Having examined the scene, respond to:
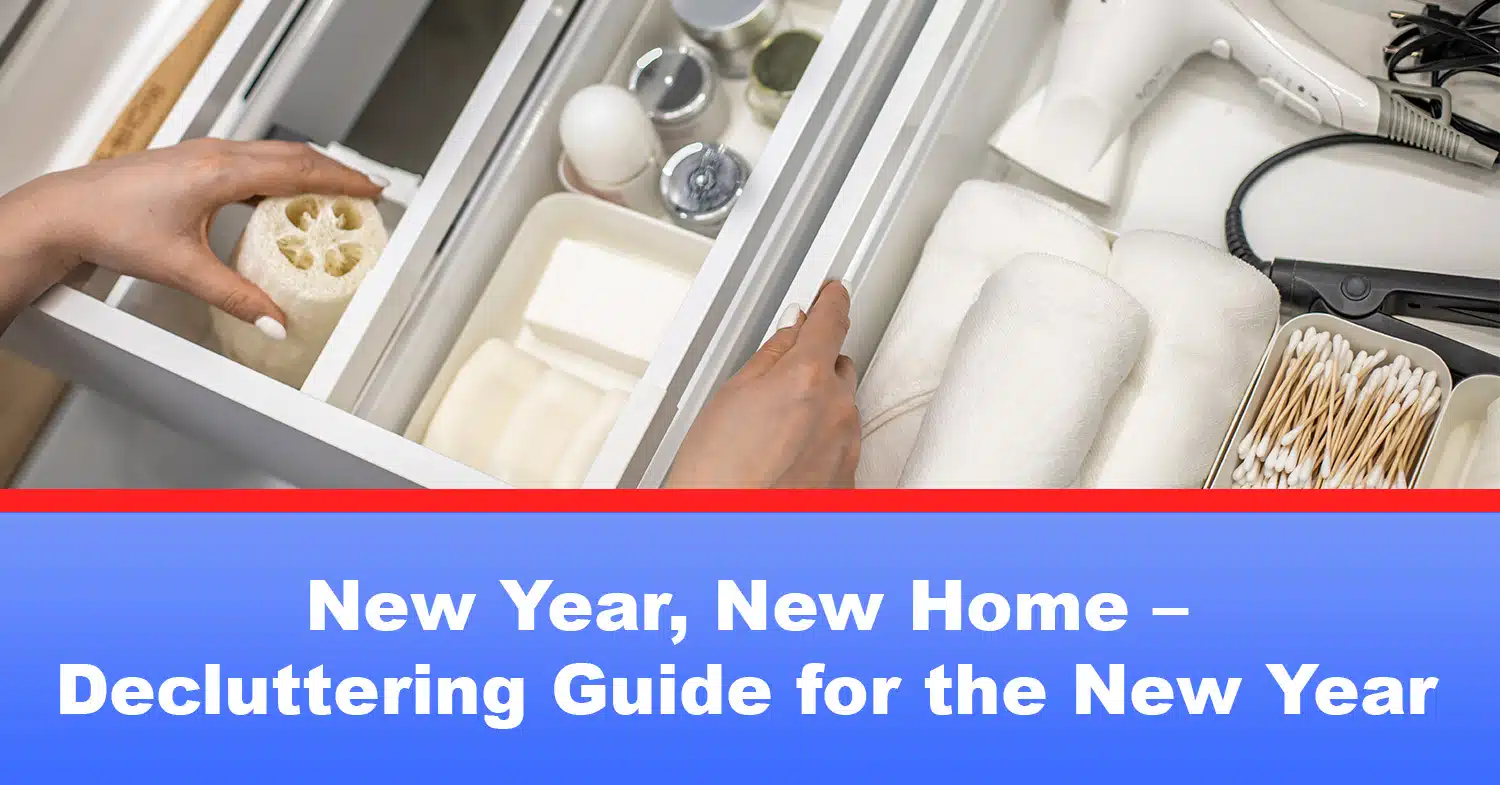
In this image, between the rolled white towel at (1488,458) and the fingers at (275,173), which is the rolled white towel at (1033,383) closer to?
the rolled white towel at (1488,458)

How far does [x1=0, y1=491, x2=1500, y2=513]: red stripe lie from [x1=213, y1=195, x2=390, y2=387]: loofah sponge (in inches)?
4.5

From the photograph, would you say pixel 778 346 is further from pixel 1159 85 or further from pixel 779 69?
pixel 1159 85

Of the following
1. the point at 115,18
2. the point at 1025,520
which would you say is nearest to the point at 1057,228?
the point at 1025,520

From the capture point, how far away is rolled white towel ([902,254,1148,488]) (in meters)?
0.75

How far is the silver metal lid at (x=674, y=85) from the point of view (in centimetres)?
92

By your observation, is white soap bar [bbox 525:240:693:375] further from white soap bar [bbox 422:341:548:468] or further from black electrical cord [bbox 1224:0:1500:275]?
black electrical cord [bbox 1224:0:1500:275]

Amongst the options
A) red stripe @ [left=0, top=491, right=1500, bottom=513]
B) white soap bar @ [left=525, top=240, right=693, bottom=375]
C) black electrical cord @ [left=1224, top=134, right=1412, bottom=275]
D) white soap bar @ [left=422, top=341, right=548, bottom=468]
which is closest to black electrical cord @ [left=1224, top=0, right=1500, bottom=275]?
black electrical cord @ [left=1224, top=134, right=1412, bottom=275]

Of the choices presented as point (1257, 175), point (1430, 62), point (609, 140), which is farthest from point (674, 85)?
point (1430, 62)

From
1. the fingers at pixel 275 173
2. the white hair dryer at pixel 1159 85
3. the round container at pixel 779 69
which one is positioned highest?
the white hair dryer at pixel 1159 85

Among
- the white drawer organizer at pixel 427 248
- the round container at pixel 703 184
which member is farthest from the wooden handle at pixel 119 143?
the round container at pixel 703 184

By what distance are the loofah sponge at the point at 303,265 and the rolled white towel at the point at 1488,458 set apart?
2.64 ft

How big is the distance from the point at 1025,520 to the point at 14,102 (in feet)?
3.25

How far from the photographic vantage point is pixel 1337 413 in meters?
0.82

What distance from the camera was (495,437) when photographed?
85 cm
